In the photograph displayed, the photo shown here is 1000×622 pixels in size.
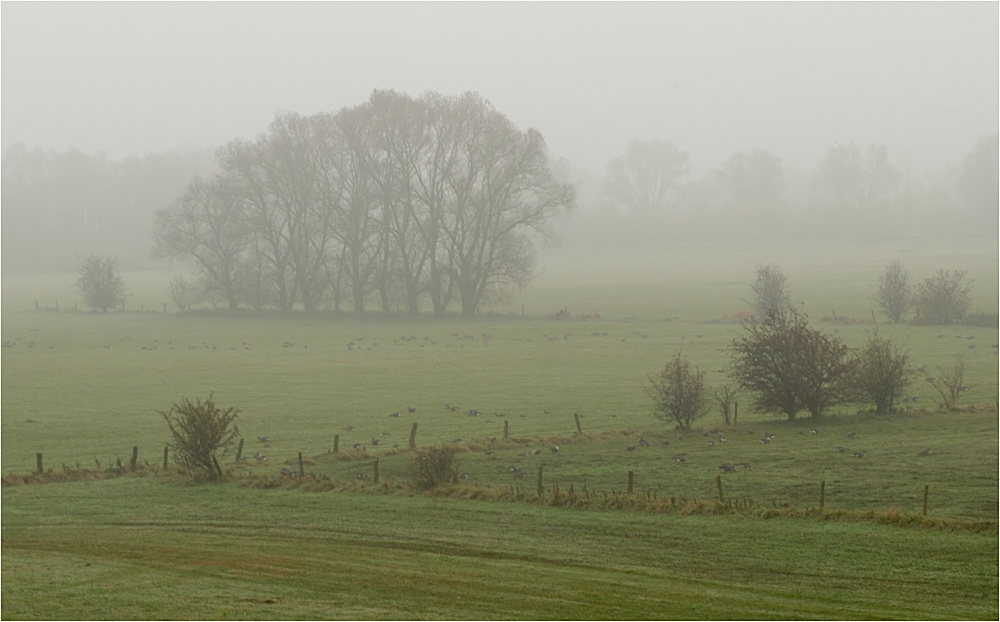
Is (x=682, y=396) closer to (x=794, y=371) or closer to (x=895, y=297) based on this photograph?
(x=794, y=371)

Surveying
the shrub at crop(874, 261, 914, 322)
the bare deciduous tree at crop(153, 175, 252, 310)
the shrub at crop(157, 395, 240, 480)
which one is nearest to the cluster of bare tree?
the bare deciduous tree at crop(153, 175, 252, 310)

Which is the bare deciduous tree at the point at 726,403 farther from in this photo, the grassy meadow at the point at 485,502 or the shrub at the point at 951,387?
the shrub at the point at 951,387

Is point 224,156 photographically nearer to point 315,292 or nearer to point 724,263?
point 315,292

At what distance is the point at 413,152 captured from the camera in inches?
4028

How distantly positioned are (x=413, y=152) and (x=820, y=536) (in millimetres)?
82727

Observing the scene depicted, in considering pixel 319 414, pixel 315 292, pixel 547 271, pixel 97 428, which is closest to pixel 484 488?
pixel 319 414

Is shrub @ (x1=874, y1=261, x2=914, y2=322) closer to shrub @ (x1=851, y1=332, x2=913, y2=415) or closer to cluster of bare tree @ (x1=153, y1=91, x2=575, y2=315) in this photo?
cluster of bare tree @ (x1=153, y1=91, x2=575, y2=315)

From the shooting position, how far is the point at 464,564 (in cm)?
2198

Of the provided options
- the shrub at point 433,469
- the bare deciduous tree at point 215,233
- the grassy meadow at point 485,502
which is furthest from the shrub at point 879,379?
the bare deciduous tree at point 215,233

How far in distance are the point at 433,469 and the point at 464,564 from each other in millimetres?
8837

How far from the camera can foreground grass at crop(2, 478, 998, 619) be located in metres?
18.6

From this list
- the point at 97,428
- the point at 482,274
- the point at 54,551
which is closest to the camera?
the point at 54,551

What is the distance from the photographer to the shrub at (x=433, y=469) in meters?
30.4

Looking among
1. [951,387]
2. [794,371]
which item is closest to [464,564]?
[794,371]
